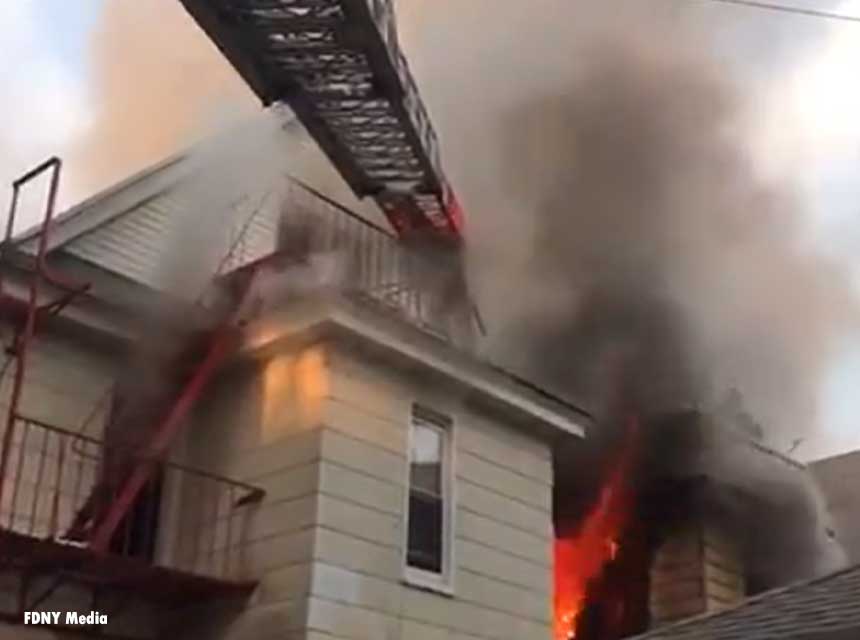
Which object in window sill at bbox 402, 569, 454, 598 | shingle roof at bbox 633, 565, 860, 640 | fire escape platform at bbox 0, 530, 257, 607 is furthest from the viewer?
window sill at bbox 402, 569, 454, 598

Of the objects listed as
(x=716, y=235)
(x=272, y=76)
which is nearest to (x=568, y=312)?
(x=716, y=235)

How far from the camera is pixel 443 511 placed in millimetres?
9898

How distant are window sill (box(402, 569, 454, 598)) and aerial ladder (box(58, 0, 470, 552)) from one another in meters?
2.12

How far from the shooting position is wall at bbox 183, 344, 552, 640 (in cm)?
879

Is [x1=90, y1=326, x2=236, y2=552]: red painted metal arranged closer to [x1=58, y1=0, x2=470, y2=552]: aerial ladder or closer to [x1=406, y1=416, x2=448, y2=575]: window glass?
[x1=58, y1=0, x2=470, y2=552]: aerial ladder

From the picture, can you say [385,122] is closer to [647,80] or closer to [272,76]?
[272,76]

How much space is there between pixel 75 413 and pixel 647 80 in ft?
31.5

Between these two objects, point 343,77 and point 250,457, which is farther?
point 250,457

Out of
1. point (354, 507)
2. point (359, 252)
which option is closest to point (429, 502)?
point (354, 507)

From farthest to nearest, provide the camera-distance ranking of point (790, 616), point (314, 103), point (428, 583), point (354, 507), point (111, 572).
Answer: point (314, 103) → point (428, 583) → point (354, 507) → point (111, 572) → point (790, 616)

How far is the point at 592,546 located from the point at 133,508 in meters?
5.92

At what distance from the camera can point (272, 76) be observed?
30.2 feet

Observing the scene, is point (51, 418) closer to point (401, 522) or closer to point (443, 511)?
point (401, 522)

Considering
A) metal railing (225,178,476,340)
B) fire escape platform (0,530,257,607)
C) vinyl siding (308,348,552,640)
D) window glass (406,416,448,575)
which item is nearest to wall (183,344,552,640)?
vinyl siding (308,348,552,640)
